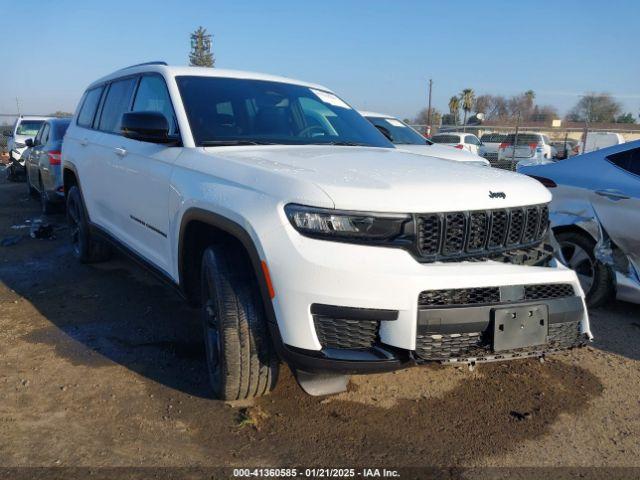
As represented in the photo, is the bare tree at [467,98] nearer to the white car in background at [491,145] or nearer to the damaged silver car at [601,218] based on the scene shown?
the white car in background at [491,145]

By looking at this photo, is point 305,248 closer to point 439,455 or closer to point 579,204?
point 439,455

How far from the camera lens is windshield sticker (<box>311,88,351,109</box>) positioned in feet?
14.3

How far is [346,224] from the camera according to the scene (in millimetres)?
2412

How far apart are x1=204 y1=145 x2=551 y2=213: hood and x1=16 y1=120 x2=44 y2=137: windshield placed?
53.7ft

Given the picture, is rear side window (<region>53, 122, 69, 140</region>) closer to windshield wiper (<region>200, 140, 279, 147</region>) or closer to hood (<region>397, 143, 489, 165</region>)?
hood (<region>397, 143, 489, 165</region>)

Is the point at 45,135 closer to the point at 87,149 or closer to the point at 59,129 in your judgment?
the point at 59,129

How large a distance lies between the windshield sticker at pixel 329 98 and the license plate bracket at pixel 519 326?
246 cm

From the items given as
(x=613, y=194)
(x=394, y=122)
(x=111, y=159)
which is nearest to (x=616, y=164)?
(x=613, y=194)

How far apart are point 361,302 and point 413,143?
A: 22.6 ft

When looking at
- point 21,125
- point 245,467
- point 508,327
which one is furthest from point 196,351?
point 21,125

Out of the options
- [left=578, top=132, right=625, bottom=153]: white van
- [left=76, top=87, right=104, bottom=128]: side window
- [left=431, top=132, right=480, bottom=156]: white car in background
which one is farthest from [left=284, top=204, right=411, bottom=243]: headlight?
[left=578, top=132, right=625, bottom=153]: white van

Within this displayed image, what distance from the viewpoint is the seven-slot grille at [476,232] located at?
251 centimetres

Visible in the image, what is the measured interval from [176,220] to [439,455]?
1954 mm

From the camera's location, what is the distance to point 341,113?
4.32 metres
